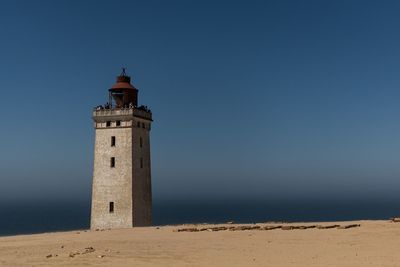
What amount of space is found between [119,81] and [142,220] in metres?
12.0

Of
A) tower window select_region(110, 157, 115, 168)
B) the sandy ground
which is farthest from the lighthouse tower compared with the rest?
the sandy ground

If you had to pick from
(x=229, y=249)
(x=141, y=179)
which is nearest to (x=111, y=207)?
(x=141, y=179)

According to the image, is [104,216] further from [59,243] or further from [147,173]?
[59,243]

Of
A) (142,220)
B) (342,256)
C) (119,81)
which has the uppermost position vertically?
(119,81)

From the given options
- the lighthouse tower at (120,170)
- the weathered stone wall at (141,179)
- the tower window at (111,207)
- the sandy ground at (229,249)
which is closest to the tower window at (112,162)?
the lighthouse tower at (120,170)

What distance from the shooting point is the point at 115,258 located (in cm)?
1986

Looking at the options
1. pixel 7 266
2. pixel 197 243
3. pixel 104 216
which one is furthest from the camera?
pixel 104 216

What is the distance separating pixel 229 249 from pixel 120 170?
1929 centimetres

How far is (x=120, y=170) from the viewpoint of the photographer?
38531 mm

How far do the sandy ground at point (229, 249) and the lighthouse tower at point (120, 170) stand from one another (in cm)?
1127

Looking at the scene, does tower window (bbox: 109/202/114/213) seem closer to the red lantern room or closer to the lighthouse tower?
the lighthouse tower

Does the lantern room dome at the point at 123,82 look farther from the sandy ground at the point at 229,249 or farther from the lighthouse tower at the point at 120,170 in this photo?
the sandy ground at the point at 229,249

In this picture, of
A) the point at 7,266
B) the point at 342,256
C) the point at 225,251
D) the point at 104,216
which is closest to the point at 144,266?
the point at 225,251

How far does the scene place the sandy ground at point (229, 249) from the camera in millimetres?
18141
